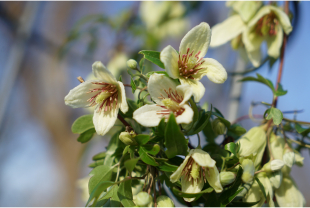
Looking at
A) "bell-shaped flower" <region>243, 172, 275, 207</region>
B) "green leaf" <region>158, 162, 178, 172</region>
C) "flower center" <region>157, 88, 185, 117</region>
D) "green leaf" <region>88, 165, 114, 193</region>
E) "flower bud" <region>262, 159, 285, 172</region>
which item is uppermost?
"flower center" <region>157, 88, 185, 117</region>

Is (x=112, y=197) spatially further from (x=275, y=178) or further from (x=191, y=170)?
(x=275, y=178)

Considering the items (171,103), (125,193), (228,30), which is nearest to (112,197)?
(125,193)

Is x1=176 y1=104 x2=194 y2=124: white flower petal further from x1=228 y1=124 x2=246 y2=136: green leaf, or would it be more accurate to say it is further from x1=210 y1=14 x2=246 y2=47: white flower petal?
x1=210 y1=14 x2=246 y2=47: white flower petal

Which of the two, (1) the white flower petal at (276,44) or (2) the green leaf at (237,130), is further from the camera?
(1) the white flower petal at (276,44)

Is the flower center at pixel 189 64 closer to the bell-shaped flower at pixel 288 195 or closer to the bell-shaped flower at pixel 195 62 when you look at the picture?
the bell-shaped flower at pixel 195 62

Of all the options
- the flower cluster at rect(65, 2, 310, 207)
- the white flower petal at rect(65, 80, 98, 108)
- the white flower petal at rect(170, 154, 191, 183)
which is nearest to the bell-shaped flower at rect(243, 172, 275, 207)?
the flower cluster at rect(65, 2, 310, 207)

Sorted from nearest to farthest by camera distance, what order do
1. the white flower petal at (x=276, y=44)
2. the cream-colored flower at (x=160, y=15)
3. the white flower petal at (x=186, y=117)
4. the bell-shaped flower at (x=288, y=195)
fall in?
1. the white flower petal at (x=186, y=117)
2. the bell-shaped flower at (x=288, y=195)
3. the white flower petal at (x=276, y=44)
4. the cream-colored flower at (x=160, y=15)

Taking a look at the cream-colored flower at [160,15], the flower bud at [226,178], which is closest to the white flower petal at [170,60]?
the flower bud at [226,178]
